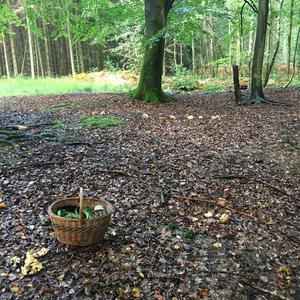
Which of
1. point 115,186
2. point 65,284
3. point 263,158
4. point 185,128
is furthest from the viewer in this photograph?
point 185,128

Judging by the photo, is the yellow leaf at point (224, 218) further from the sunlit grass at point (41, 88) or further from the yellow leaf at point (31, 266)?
the sunlit grass at point (41, 88)

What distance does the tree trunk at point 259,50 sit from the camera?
10.1m

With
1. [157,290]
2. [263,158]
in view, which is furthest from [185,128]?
[157,290]

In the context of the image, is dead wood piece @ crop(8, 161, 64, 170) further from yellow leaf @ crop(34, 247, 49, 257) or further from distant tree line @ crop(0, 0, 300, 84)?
distant tree line @ crop(0, 0, 300, 84)

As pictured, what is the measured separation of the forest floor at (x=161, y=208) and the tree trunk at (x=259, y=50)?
255cm

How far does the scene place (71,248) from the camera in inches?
134

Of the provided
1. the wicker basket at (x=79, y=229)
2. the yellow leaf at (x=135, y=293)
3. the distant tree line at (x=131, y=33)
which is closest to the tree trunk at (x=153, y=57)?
the distant tree line at (x=131, y=33)

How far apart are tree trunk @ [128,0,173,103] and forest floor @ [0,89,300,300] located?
334 centimetres

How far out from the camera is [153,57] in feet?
37.1

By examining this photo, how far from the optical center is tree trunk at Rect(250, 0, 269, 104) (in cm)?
1007

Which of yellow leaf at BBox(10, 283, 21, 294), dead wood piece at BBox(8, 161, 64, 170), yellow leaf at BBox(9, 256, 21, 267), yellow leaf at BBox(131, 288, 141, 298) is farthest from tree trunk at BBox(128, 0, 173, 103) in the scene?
yellow leaf at BBox(10, 283, 21, 294)

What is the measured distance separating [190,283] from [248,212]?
5.10 ft

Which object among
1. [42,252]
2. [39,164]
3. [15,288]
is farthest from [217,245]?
[39,164]

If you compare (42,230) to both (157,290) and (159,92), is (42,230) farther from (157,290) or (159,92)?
(159,92)
